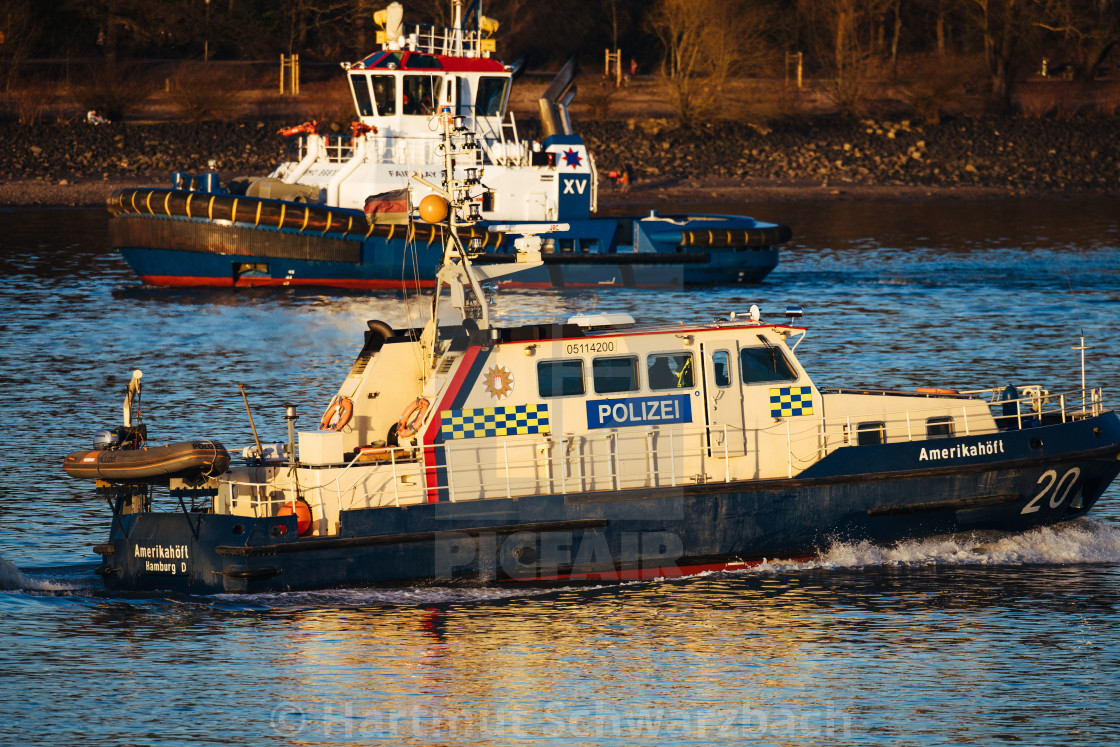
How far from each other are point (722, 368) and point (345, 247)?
18012mm

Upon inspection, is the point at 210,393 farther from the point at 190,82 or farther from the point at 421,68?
the point at 190,82

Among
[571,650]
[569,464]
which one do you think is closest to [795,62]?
[569,464]

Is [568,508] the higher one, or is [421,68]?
[421,68]

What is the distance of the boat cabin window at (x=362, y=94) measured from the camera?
3191 cm

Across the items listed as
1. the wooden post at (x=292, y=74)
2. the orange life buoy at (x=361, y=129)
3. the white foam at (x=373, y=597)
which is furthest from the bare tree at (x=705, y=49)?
the white foam at (x=373, y=597)

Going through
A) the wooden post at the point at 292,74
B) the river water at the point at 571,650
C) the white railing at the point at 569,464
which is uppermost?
the wooden post at the point at 292,74

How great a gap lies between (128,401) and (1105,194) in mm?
43657

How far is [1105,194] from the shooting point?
164ft

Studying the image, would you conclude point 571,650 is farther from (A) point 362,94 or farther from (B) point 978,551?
(A) point 362,94

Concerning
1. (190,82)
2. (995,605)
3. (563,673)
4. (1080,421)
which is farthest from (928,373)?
(190,82)

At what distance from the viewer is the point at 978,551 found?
14.1 metres

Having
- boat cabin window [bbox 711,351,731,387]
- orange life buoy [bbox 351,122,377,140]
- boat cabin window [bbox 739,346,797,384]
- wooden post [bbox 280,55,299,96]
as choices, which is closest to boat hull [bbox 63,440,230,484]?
boat cabin window [bbox 711,351,731,387]

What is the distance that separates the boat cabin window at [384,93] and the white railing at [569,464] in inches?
773

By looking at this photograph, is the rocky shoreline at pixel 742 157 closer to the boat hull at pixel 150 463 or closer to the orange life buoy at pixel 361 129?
the orange life buoy at pixel 361 129
